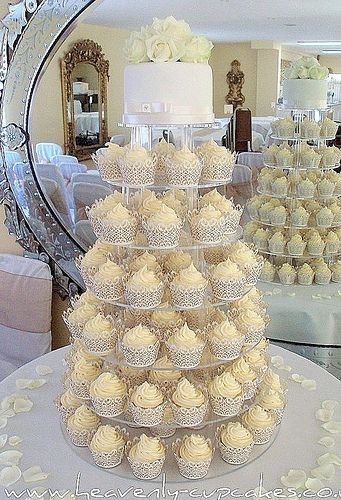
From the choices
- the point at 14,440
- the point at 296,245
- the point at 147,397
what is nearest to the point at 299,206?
the point at 296,245

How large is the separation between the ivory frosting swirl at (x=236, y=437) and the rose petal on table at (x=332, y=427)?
7.8 inches

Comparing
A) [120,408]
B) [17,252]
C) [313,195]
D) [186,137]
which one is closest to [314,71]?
[313,195]

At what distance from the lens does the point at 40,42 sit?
5.76 feet

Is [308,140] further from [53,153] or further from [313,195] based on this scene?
[53,153]

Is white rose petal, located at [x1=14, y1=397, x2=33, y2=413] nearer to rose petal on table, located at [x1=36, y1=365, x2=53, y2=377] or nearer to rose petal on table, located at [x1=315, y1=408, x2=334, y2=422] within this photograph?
rose petal on table, located at [x1=36, y1=365, x2=53, y2=377]

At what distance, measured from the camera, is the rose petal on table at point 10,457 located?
1.09 metres

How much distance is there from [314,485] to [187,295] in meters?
0.42

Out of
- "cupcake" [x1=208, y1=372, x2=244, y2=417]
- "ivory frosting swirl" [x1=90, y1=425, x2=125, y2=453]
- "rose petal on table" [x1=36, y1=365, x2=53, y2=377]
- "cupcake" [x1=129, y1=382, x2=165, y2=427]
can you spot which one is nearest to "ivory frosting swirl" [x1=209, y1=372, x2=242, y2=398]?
"cupcake" [x1=208, y1=372, x2=244, y2=417]

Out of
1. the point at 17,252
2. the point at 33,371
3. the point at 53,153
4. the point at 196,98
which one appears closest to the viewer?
the point at 196,98

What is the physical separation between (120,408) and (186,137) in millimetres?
553

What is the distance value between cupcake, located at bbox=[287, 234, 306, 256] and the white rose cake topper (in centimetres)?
42

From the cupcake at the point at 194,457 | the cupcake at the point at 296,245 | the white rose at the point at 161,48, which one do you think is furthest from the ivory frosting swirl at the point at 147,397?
the cupcake at the point at 296,245

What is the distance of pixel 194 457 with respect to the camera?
1.03 metres

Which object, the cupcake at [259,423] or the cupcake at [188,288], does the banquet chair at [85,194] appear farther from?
the cupcake at [259,423]
